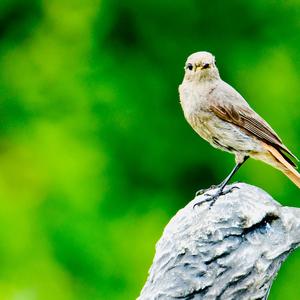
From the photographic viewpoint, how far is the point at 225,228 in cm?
418

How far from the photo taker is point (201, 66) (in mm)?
4840

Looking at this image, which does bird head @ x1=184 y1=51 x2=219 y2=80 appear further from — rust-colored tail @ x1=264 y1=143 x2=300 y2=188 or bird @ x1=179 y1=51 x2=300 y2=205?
rust-colored tail @ x1=264 y1=143 x2=300 y2=188

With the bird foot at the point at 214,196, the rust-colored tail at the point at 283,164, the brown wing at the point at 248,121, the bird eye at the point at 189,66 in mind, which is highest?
the bird eye at the point at 189,66

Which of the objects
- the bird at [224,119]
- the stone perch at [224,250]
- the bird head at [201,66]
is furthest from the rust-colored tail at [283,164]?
the stone perch at [224,250]

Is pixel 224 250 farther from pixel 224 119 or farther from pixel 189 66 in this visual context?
pixel 189 66

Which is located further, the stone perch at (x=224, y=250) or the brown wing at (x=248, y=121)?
the brown wing at (x=248, y=121)

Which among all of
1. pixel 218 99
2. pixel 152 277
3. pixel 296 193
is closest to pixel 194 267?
pixel 152 277

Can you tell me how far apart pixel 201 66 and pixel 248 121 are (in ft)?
1.18

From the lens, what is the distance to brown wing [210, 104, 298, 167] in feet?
16.2

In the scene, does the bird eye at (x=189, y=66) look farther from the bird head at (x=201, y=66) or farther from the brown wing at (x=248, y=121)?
the brown wing at (x=248, y=121)

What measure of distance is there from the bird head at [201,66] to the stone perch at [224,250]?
76 centimetres

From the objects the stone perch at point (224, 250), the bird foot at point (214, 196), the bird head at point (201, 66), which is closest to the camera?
the stone perch at point (224, 250)

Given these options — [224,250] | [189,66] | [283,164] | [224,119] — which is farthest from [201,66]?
[224,250]

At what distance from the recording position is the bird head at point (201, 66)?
4824 millimetres
